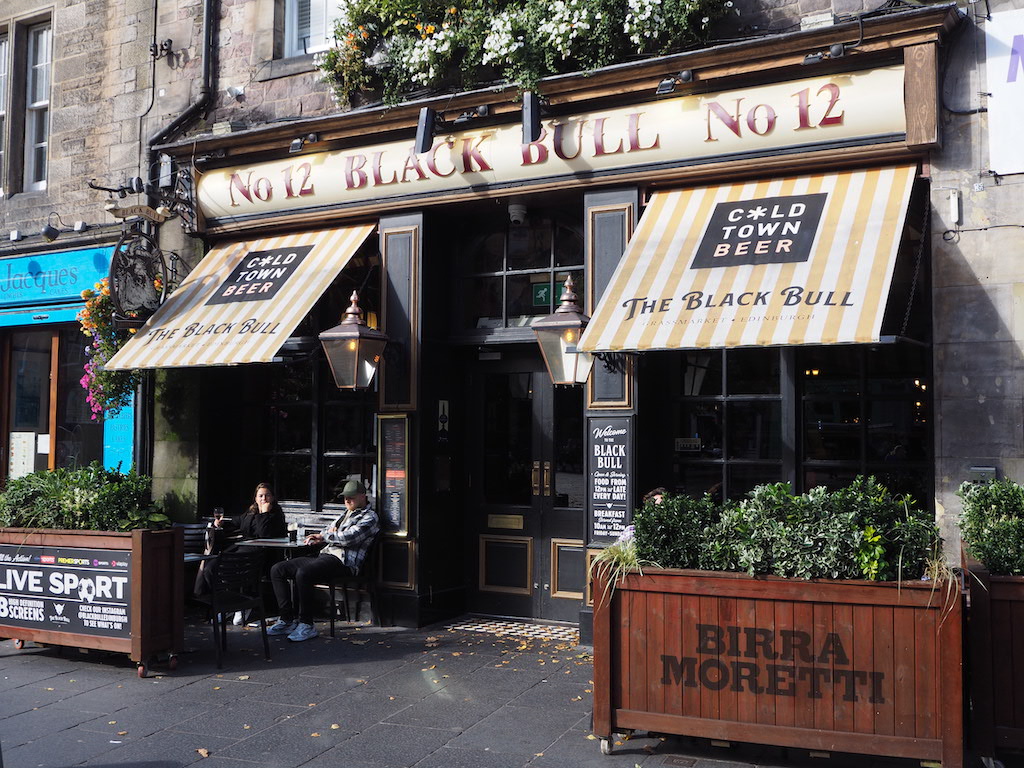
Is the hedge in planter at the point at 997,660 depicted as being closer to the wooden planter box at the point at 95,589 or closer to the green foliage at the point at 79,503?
Result: the wooden planter box at the point at 95,589

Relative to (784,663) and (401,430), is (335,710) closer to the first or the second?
(784,663)

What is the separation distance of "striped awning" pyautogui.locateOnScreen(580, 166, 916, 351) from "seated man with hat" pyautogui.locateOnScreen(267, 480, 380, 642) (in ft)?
9.63

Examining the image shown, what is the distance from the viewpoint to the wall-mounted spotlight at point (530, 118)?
842cm

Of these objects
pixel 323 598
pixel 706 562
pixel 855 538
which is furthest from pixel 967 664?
pixel 323 598

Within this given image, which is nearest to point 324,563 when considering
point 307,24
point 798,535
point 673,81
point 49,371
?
point 798,535

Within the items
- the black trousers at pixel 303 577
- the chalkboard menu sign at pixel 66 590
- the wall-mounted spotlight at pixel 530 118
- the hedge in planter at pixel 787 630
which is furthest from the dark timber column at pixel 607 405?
the chalkboard menu sign at pixel 66 590

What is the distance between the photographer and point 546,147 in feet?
28.5

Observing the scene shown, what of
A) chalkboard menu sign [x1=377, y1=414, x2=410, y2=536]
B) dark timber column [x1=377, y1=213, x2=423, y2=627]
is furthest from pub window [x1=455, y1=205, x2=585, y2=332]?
chalkboard menu sign [x1=377, y1=414, x2=410, y2=536]

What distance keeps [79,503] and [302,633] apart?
Result: 2186 millimetres

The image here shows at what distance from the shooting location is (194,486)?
10.4 metres

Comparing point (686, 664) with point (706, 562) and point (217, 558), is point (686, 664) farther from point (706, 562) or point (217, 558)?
point (217, 558)

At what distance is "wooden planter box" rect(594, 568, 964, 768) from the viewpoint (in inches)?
200

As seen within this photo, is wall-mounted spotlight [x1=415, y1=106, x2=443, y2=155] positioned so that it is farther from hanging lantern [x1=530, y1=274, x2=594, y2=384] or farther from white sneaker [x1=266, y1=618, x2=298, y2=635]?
white sneaker [x1=266, y1=618, x2=298, y2=635]

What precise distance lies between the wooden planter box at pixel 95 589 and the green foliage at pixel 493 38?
4749mm
